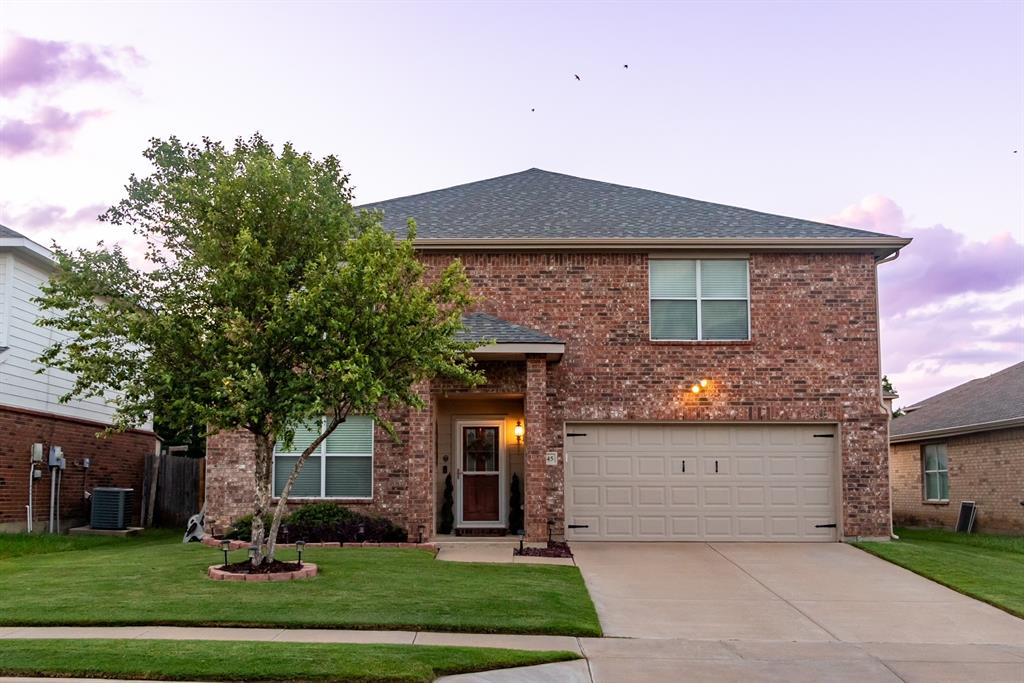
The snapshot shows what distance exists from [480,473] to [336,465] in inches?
108

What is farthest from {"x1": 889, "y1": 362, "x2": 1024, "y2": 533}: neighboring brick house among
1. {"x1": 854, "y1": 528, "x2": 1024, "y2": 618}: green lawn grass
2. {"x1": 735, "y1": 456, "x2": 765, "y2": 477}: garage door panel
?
{"x1": 735, "y1": 456, "x2": 765, "y2": 477}: garage door panel

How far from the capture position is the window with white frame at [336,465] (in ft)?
54.5

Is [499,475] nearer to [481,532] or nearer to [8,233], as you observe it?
[481,532]

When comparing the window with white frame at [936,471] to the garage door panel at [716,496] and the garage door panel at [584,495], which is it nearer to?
the garage door panel at [716,496]

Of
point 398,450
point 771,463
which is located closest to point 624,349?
point 771,463

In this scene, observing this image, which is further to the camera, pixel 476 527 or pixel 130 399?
pixel 476 527

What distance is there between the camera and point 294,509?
16.5 metres

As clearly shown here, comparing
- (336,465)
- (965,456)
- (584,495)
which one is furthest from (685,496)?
(965,456)

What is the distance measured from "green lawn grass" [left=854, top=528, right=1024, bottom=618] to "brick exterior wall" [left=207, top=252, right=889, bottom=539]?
1.34 m

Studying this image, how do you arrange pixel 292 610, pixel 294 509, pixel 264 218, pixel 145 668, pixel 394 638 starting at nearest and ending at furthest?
pixel 145 668 → pixel 394 638 → pixel 292 610 → pixel 264 218 → pixel 294 509

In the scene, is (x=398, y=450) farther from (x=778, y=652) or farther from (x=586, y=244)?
(x=778, y=652)

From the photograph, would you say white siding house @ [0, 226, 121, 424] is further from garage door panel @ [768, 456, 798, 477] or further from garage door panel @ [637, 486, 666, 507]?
garage door panel @ [768, 456, 798, 477]

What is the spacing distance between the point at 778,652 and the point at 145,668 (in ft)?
18.5

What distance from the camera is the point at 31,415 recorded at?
59.3ft
